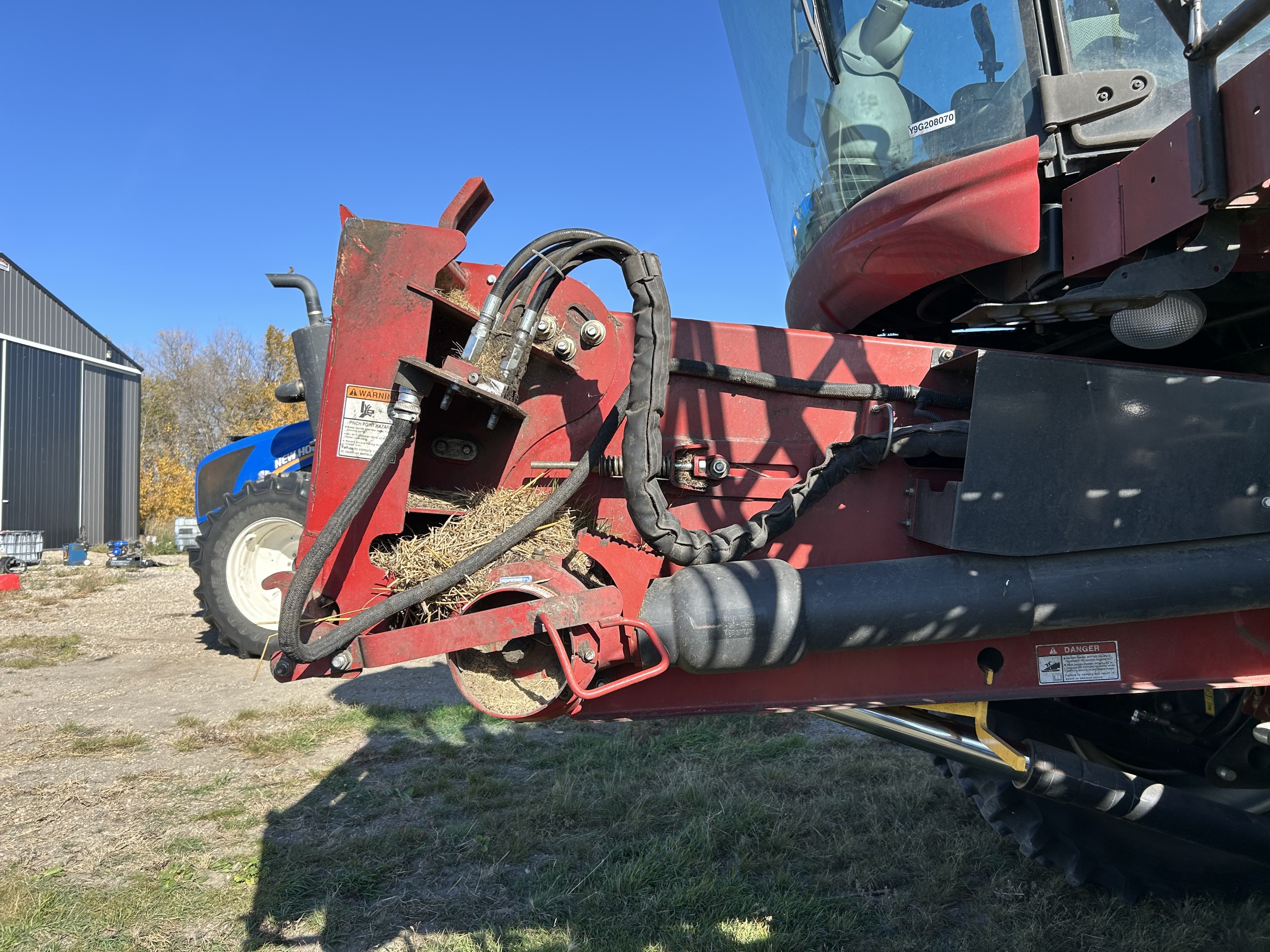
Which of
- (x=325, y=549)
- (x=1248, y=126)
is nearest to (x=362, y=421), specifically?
(x=325, y=549)

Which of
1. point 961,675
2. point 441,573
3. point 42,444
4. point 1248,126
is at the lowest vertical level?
point 961,675

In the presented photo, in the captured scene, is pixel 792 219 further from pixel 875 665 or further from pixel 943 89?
pixel 875 665

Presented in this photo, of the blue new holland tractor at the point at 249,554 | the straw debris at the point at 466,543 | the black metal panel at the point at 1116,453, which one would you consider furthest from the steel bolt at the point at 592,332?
the blue new holland tractor at the point at 249,554

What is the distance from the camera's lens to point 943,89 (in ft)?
8.66

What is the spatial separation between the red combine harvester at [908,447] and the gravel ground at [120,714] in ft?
8.86

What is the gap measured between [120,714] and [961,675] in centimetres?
613

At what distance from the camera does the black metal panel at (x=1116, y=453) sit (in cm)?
229

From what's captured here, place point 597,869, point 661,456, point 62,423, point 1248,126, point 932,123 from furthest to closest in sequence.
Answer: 1. point 62,423
2. point 597,869
3. point 932,123
4. point 661,456
5. point 1248,126

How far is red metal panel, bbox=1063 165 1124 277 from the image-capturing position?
2211 mm

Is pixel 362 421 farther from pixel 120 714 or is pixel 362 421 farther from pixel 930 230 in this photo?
pixel 120 714

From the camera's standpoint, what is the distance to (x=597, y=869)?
3.52 meters

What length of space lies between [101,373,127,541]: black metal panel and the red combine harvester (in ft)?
70.9

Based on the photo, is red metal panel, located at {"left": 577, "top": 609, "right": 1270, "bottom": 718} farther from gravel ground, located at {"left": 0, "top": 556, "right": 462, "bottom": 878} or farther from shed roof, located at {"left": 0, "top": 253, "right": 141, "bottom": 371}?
shed roof, located at {"left": 0, "top": 253, "right": 141, "bottom": 371}

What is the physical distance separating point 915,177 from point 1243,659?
1702mm
